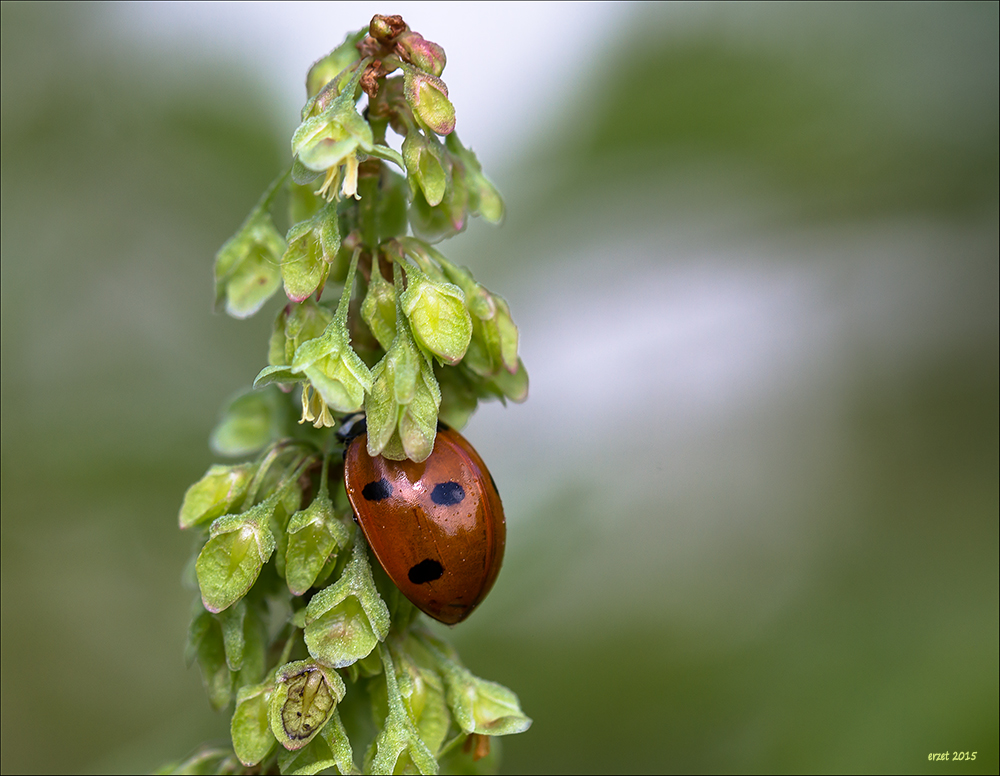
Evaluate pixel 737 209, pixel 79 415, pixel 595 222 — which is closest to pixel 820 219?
pixel 737 209

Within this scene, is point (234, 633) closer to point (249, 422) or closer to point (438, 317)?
point (249, 422)

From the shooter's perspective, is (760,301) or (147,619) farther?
(760,301)

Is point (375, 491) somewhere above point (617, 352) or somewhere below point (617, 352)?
below

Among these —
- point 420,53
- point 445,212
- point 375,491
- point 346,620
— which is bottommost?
point 346,620

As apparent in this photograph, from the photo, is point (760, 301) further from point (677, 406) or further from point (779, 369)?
point (677, 406)

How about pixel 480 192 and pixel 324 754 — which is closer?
pixel 324 754

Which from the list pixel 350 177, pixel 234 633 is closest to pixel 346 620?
pixel 234 633

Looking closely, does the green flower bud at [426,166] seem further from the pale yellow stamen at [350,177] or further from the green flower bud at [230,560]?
the green flower bud at [230,560]
